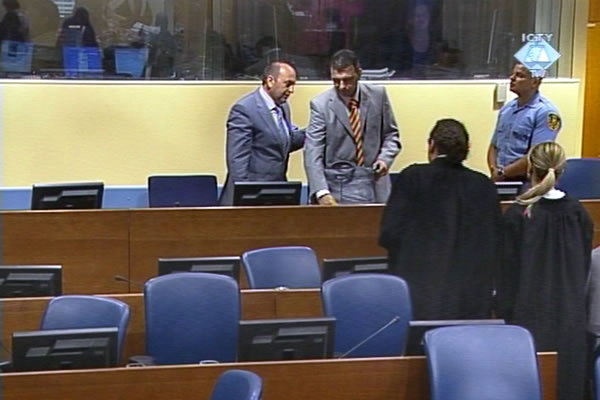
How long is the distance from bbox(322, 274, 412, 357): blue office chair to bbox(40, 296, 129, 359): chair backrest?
0.82 meters

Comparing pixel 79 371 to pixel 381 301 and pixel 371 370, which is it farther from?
pixel 381 301

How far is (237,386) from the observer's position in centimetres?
311

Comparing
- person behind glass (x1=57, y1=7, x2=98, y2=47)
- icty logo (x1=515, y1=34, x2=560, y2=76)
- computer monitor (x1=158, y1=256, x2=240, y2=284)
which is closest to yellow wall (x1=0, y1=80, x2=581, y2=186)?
person behind glass (x1=57, y1=7, x2=98, y2=47)

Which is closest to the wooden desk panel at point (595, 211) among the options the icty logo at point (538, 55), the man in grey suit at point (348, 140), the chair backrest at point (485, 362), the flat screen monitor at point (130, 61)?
the man in grey suit at point (348, 140)

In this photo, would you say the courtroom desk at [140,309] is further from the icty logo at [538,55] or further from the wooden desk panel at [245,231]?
the icty logo at [538,55]

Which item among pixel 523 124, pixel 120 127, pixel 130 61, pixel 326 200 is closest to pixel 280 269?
pixel 326 200

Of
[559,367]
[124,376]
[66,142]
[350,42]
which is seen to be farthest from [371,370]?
[350,42]

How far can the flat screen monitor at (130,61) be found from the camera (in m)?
8.30

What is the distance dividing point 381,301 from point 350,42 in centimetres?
460

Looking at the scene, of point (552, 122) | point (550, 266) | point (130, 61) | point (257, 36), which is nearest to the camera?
point (550, 266)

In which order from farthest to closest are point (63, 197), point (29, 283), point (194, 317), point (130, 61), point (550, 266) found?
point (130, 61) → point (63, 197) → point (29, 283) → point (194, 317) → point (550, 266)

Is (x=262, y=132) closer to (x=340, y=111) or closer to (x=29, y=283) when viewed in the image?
(x=340, y=111)

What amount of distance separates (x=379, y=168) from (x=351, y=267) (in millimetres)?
1195

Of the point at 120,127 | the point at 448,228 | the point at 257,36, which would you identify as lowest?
the point at 448,228
